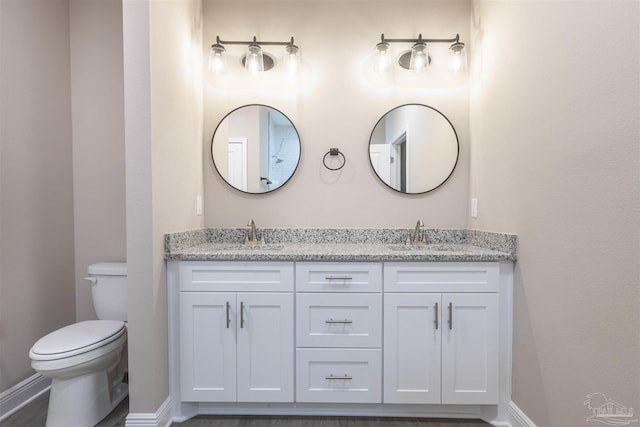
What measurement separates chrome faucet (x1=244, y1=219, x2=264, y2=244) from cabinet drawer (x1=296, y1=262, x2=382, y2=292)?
0.53 meters

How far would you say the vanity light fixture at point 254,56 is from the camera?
1.94 meters

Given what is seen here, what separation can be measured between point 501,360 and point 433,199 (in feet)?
3.32

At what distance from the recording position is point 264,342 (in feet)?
5.10

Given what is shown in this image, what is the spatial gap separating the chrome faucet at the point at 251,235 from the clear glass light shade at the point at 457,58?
1.67 m

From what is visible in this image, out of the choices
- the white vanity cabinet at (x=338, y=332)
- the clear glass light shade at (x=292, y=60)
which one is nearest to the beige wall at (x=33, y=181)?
the clear glass light shade at (x=292, y=60)

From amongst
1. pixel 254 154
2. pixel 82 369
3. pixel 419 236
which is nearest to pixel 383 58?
pixel 254 154

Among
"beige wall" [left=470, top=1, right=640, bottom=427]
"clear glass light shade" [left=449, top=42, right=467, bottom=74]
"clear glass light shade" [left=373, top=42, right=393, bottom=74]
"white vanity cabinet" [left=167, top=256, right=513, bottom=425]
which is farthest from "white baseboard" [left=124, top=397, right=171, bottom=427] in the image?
"clear glass light shade" [left=449, top=42, right=467, bottom=74]

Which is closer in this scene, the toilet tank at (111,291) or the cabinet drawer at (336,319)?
the cabinet drawer at (336,319)

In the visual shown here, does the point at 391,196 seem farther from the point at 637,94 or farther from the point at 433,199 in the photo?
the point at 637,94

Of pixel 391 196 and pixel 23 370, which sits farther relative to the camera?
pixel 391 196

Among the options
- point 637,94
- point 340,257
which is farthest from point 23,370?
point 637,94

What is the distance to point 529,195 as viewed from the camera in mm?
1405

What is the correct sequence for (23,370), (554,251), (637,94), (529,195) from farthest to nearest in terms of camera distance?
(23,370), (529,195), (554,251), (637,94)

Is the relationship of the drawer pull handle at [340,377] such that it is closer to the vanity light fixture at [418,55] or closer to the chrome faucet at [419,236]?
the chrome faucet at [419,236]
